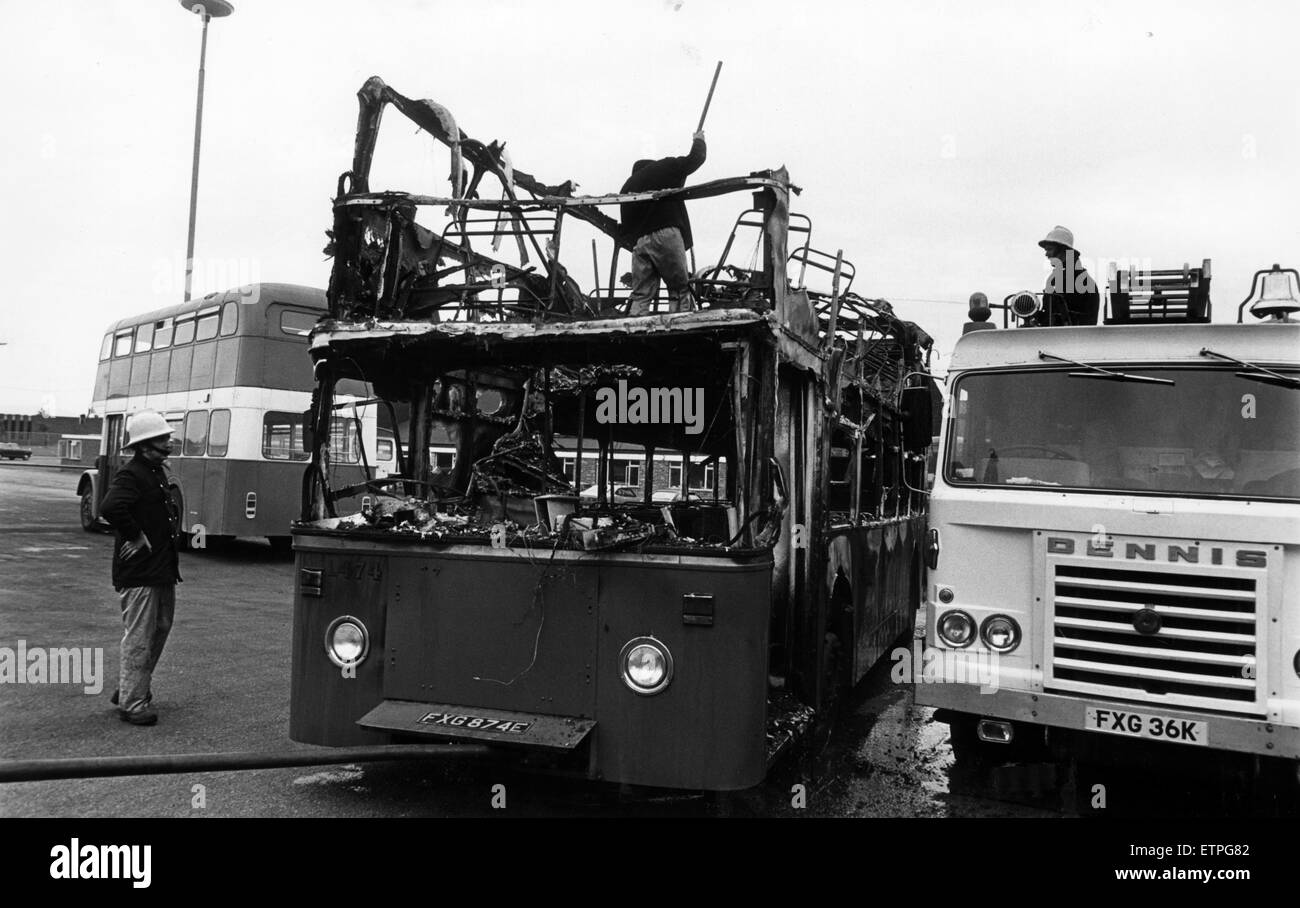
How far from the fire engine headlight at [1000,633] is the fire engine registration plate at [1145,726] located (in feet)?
1.63

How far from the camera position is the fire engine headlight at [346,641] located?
499 centimetres

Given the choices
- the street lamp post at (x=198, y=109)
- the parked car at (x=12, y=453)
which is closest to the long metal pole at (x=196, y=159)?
the street lamp post at (x=198, y=109)

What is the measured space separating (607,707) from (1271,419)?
3781 millimetres

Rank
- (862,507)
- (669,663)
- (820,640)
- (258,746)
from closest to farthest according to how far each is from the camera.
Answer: (669,663) < (820,640) < (258,746) < (862,507)

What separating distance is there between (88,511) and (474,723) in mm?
19030

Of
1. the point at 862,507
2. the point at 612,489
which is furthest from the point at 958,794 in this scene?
the point at 612,489

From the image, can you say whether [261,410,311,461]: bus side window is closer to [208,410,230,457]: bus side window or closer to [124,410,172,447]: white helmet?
[208,410,230,457]: bus side window

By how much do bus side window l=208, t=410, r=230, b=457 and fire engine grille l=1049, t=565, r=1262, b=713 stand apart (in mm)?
14331

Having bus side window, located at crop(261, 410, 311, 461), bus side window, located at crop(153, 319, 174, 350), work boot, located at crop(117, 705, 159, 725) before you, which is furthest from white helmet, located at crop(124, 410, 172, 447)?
bus side window, located at crop(153, 319, 174, 350)

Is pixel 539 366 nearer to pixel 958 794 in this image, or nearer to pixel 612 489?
pixel 612 489

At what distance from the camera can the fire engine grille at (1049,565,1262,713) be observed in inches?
185

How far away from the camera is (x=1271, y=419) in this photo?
5031mm

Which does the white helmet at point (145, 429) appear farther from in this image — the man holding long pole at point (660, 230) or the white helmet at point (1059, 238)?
the white helmet at point (1059, 238)

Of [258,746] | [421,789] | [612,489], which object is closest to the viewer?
[421,789]
